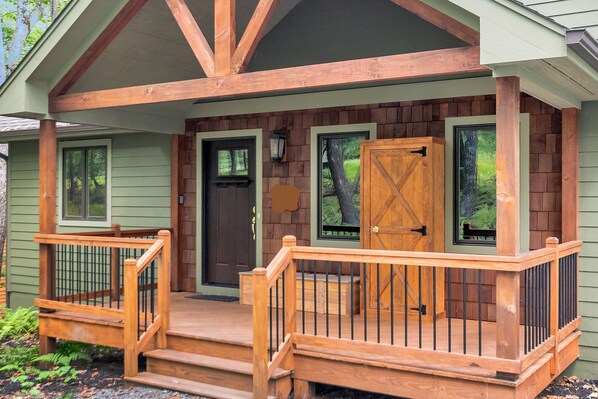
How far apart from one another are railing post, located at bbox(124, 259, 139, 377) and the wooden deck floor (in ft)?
1.38

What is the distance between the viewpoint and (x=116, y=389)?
21.1ft

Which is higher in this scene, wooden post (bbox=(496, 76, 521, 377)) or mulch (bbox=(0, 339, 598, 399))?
wooden post (bbox=(496, 76, 521, 377))

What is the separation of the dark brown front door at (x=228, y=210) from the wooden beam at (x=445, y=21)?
3839mm

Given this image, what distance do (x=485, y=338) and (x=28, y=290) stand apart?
808cm

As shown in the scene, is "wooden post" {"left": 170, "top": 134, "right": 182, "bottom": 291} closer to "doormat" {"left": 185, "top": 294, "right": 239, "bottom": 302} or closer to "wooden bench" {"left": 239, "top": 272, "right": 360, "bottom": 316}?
"doormat" {"left": 185, "top": 294, "right": 239, "bottom": 302}

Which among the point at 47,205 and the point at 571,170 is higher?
the point at 571,170

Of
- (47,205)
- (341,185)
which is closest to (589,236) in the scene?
(341,185)

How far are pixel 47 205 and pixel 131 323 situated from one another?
6.43 feet

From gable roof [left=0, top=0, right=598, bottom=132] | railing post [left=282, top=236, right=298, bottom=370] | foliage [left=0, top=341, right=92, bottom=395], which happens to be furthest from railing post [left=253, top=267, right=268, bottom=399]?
gable roof [left=0, top=0, right=598, bottom=132]

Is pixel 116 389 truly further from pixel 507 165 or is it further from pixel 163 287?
pixel 507 165

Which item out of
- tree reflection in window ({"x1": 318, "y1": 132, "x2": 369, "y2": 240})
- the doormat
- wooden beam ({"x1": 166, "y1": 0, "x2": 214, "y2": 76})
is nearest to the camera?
wooden beam ({"x1": 166, "y1": 0, "x2": 214, "y2": 76})

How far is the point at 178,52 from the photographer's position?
8102mm

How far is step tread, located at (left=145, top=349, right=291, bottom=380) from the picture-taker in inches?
228

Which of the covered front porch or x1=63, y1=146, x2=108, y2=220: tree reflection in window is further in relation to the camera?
x1=63, y1=146, x2=108, y2=220: tree reflection in window
